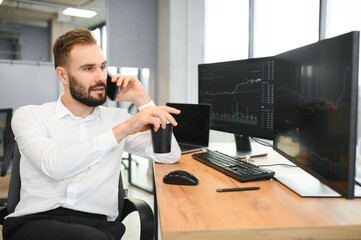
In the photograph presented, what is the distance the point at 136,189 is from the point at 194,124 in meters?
2.16

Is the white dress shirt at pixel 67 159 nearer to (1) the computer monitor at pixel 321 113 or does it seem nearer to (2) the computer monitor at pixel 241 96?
(2) the computer monitor at pixel 241 96

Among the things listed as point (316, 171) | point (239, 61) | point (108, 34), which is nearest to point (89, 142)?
point (316, 171)

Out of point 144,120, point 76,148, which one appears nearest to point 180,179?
point 144,120

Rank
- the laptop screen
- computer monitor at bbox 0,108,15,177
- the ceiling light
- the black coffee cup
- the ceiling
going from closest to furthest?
the black coffee cup < the laptop screen < computer monitor at bbox 0,108,15,177 < the ceiling < the ceiling light

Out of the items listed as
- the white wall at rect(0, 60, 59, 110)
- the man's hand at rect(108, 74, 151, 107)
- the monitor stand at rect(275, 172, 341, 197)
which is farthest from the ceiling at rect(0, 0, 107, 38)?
the monitor stand at rect(275, 172, 341, 197)

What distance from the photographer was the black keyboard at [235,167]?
48.8 inches

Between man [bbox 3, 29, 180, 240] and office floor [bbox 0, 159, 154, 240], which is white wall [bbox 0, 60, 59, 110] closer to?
office floor [bbox 0, 159, 154, 240]

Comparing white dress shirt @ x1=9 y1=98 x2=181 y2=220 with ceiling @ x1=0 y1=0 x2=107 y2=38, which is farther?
ceiling @ x1=0 y1=0 x2=107 y2=38

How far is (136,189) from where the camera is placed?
3.82 m

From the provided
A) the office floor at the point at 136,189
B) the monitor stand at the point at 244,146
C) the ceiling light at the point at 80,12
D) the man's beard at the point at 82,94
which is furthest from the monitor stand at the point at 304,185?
the ceiling light at the point at 80,12

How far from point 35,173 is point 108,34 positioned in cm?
306

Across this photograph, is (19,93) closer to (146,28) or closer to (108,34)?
(108,34)

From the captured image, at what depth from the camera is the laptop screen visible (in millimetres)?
1837

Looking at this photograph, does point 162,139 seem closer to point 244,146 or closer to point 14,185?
point 14,185
